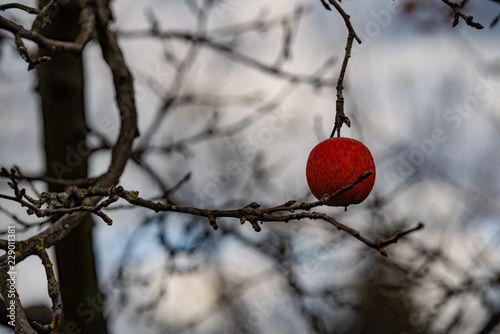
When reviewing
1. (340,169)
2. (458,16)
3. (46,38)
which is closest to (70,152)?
(46,38)

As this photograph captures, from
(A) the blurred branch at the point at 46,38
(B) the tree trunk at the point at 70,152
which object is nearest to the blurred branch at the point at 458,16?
(A) the blurred branch at the point at 46,38

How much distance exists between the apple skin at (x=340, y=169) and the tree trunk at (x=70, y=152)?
6.38ft

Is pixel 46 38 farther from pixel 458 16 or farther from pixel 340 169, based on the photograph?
pixel 458 16

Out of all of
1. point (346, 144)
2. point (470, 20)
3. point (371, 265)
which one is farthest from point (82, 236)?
point (371, 265)

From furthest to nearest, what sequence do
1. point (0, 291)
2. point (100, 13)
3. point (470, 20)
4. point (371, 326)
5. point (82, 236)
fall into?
point (371, 326) → point (82, 236) → point (100, 13) → point (470, 20) → point (0, 291)

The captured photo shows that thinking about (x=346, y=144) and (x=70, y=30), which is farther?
(x=70, y=30)

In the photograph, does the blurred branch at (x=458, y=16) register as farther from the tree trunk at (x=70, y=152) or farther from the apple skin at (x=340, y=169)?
the tree trunk at (x=70, y=152)

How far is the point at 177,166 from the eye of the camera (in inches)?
223

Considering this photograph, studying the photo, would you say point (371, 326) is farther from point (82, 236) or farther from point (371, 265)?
point (82, 236)

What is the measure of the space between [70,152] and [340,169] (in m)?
2.22

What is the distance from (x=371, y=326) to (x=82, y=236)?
5.11m

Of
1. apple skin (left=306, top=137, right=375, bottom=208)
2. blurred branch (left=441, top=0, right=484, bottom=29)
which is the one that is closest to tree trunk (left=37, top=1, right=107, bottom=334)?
apple skin (left=306, top=137, right=375, bottom=208)

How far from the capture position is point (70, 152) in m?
3.44

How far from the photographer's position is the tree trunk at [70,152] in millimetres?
3307
